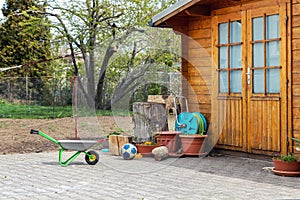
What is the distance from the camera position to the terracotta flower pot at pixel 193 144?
31.3 feet

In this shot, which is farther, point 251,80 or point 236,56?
point 236,56

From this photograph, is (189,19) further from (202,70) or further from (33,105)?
(33,105)

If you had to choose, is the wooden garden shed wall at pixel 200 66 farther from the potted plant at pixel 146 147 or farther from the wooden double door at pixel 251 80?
the potted plant at pixel 146 147

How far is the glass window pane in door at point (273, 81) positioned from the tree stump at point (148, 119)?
2.52 m

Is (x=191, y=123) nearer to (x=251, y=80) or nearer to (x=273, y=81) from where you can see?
(x=251, y=80)

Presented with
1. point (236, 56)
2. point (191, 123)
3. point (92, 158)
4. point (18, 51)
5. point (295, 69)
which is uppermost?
point (18, 51)

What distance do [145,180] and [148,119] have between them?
10.8 feet

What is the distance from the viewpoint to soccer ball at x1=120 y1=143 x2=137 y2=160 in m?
9.36

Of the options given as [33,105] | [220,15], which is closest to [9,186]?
[220,15]

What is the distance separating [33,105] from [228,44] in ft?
44.0

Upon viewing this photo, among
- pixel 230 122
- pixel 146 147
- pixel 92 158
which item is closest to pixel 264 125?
pixel 230 122

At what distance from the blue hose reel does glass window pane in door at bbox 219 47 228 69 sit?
100 cm

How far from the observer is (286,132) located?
27.6ft

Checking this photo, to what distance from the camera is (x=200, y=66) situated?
10.3 metres
